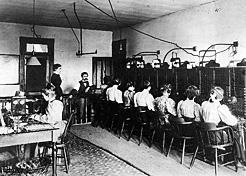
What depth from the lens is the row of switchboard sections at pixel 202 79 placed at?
17.9ft

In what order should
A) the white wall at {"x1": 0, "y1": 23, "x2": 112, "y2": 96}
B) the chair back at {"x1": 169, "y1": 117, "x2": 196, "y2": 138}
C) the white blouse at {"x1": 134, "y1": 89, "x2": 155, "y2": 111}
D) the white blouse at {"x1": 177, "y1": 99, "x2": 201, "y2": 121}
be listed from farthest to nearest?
the white wall at {"x1": 0, "y1": 23, "x2": 112, "y2": 96}
the white blouse at {"x1": 134, "y1": 89, "x2": 155, "y2": 111}
the white blouse at {"x1": 177, "y1": 99, "x2": 201, "y2": 121}
the chair back at {"x1": 169, "y1": 117, "x2": 196, "y2": 138}

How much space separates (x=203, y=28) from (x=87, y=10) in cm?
307

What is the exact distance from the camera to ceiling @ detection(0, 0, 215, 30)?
7.03 m

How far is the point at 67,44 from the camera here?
11.1 meters

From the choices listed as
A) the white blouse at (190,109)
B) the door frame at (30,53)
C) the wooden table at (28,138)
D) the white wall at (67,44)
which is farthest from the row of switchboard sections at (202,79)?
the door frame at (30,53)

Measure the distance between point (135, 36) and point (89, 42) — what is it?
2.26m

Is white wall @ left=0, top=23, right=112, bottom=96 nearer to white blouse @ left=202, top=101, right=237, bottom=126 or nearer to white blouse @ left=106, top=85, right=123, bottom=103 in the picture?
white blouse @ left=106, top=85, right=123, bottom=103

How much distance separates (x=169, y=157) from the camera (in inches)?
220

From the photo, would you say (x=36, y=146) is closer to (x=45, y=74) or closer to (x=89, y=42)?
(x=45, y=74)

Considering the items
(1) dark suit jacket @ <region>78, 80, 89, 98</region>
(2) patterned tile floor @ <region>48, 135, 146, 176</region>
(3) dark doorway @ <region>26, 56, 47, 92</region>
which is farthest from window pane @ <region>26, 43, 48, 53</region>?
(2) patterned tile floor @ <region>48, 135, 146, 176</region>

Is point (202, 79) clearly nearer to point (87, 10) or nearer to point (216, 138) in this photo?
point (216, 138)

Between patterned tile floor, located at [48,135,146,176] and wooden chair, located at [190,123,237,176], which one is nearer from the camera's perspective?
wooden chair, located at [190,123,237,176]

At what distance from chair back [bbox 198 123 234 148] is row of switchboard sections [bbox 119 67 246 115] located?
90 cm

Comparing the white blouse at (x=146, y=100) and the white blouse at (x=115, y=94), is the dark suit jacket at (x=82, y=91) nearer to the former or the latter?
the white blouse at (x=115, y=94)
